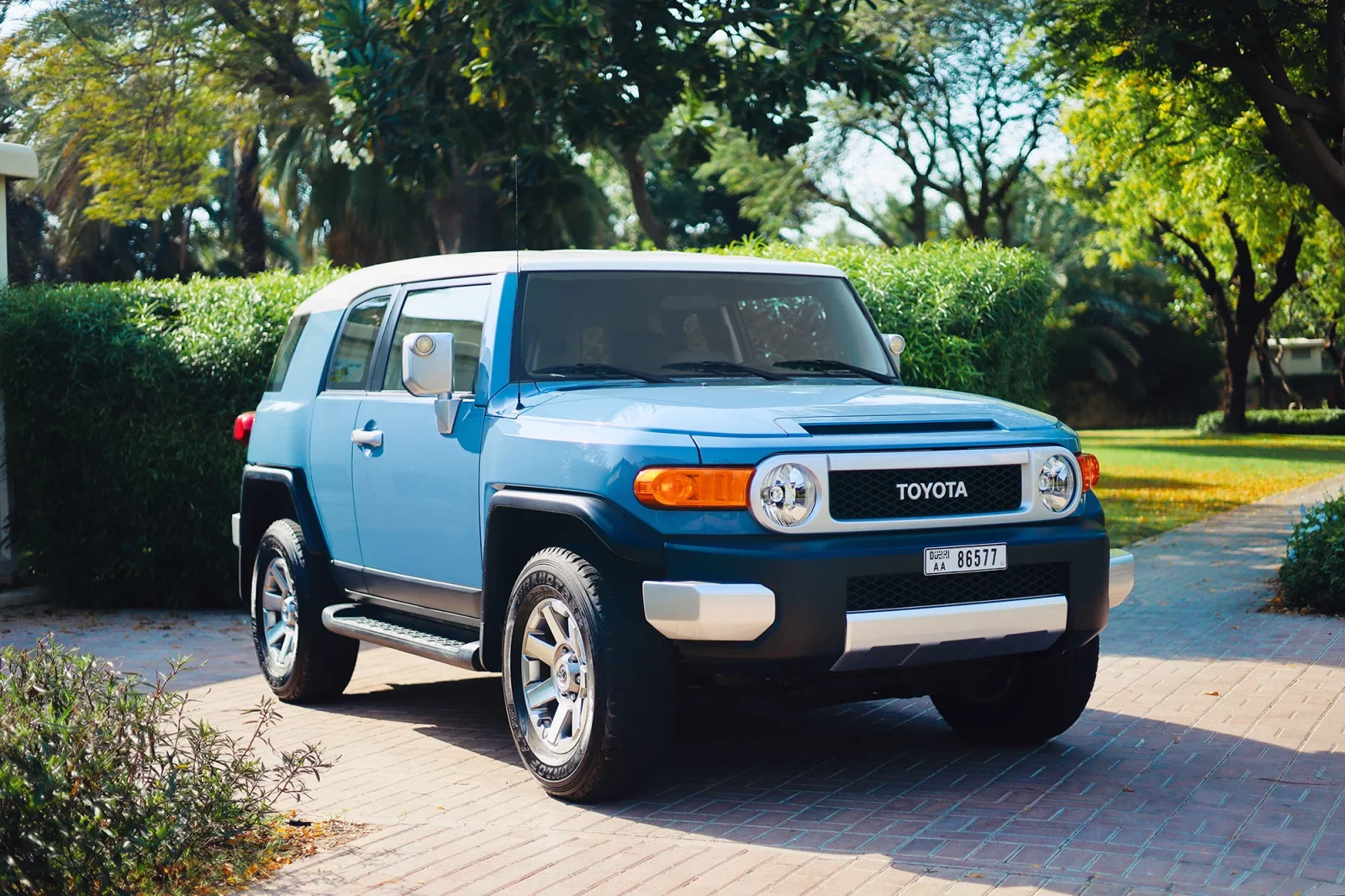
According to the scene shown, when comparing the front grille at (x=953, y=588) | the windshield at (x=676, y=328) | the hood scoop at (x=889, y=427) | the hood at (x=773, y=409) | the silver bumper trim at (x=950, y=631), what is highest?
the windshield at (x=676, y=328)

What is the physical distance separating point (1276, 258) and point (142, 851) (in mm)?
39736

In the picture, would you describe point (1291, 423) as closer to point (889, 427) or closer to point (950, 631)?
point (889, 427)

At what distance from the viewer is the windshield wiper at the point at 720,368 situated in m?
6.66

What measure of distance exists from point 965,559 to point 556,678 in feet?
5.26

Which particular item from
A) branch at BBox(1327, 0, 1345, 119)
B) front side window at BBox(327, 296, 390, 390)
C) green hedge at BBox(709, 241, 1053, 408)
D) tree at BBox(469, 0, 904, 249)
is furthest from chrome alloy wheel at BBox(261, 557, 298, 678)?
branch at BBox(1327, 0, 1345, 119)

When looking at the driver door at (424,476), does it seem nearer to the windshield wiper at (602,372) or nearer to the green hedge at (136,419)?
the windshield wiper at (602,372)

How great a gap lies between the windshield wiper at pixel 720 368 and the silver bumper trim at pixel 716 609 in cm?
146

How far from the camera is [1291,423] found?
44.0 m

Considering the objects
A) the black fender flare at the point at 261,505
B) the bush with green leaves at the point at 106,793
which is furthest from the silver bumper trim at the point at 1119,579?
the black fender flare at the point at 261,505

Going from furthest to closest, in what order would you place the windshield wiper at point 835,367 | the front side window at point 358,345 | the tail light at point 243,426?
the tail light at point 243,426 < the front side window at point 358,345 < the windshield wiper at point 835,367

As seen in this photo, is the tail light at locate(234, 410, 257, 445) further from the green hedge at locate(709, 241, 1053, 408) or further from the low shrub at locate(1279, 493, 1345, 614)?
the low shrub at locate(1279, 493, 1345, 614)

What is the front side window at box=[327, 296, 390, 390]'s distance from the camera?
7.70 metres

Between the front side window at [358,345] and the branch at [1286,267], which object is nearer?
the front side window at [358,345]

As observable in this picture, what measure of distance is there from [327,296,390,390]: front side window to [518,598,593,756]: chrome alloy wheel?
2.11m
